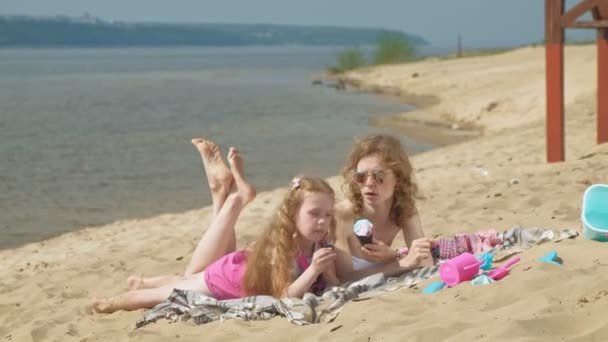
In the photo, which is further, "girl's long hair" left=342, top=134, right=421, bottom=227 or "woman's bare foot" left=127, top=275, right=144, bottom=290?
"woman's bare foot" left=127, top=275, right=144, bottom=290

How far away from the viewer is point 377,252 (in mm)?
5711

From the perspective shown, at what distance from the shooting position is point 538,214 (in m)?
7.38

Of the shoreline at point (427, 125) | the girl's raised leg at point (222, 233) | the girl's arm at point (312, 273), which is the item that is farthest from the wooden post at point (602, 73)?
the shoreline at point (427, 125)

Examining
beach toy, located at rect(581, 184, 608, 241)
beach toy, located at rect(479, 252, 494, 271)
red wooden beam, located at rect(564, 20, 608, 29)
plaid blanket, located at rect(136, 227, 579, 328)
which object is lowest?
plaid blanket, located at rect(136, 227, 579, 328)

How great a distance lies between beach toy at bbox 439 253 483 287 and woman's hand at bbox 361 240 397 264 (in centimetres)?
69

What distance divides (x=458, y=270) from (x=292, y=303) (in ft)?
2.67

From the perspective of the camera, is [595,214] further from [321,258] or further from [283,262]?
[283,262]

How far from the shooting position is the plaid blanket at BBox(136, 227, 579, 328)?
16.4ft

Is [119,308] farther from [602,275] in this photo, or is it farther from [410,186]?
[602,275]

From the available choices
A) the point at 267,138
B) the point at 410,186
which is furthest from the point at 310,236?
the point at 267,138

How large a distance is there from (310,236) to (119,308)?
4.19 feet

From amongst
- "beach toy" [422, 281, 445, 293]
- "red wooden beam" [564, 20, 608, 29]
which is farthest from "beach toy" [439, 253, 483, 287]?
"red wooden beam" [564, 20, 608, 29]

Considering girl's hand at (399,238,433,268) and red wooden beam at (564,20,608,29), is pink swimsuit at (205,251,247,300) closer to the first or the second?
girl's hand at (399,238,433,268)

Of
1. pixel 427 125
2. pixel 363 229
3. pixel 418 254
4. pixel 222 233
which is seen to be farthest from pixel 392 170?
pixel 427 125
